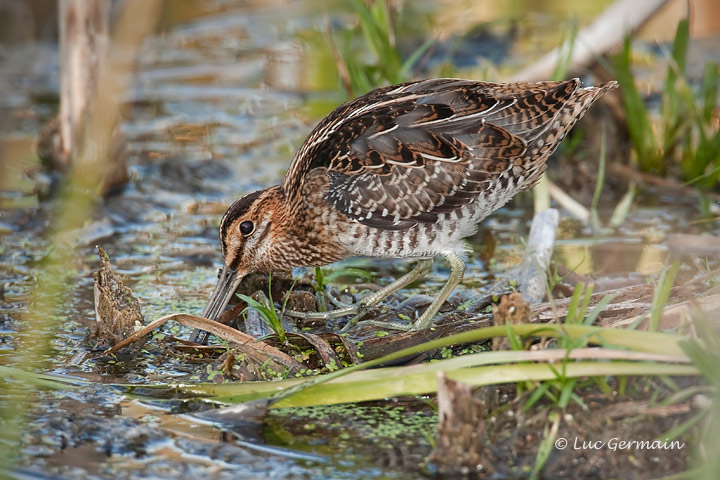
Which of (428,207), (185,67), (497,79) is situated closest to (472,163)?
(428,207)

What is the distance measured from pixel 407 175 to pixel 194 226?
8.97 ft

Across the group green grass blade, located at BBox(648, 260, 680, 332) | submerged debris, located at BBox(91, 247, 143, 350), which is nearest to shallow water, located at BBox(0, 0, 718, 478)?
submerged debris, located at BBox(91, 247, 143, 350)

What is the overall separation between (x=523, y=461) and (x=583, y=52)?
15.9 ft

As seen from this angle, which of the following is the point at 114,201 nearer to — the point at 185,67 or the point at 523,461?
the point at 185,67

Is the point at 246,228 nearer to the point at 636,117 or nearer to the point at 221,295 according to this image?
the point at 221,295

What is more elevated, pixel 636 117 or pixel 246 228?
pixel 636 117

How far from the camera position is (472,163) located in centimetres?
561

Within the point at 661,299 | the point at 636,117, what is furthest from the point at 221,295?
the point at 636,117

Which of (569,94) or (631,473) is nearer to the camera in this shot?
(631,473)

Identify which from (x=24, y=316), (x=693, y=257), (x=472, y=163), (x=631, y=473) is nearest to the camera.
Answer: (x=631, y=473)

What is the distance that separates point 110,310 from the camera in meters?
5.59

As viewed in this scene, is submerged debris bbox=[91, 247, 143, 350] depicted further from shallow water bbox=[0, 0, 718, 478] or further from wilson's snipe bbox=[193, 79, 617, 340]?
wilson's snipe bbox=[193, 79, 617, 340]

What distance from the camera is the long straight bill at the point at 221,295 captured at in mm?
5781

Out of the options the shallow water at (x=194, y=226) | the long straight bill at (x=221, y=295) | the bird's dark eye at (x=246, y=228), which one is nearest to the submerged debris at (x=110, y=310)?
the shallow water at (x=194, y=226)
